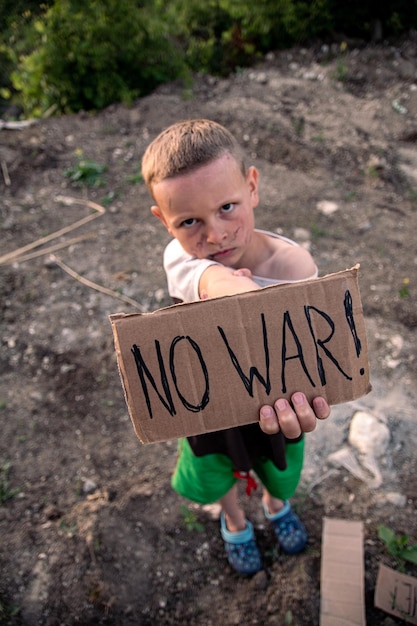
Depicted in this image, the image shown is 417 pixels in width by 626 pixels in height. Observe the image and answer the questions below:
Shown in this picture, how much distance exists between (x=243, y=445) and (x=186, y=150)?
98cm

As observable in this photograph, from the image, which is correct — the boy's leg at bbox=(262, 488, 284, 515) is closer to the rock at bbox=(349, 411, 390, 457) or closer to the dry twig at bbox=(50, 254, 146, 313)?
the rock at bbox=(349, 411, 390, 457)

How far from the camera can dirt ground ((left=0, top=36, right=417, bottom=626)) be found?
2055 mm

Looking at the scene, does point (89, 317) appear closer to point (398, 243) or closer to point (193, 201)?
point (193, 201)

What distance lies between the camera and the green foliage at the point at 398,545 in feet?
6.56

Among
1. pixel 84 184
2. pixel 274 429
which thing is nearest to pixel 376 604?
pixel 274 429

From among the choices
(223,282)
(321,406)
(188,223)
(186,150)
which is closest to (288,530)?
(321,406)

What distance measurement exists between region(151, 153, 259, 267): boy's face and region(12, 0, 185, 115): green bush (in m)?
4.69

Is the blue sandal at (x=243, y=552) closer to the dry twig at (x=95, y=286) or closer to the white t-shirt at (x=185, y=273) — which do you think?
the white t-shirt at (x=185, y=273)

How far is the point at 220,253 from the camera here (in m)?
1.49

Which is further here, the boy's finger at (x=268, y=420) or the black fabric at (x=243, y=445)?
the black fabric at (x=243, y=445)

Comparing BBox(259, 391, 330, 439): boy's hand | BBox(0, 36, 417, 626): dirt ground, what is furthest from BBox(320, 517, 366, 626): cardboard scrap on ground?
BBox(259, 391, 330, 439): boy's hand

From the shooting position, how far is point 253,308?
1062 millimetres

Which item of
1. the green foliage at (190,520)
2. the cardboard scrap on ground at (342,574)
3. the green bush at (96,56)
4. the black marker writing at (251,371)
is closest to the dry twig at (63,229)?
the green bush at (96,56)

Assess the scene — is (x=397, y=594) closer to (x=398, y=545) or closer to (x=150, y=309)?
(x=398, y=545)
